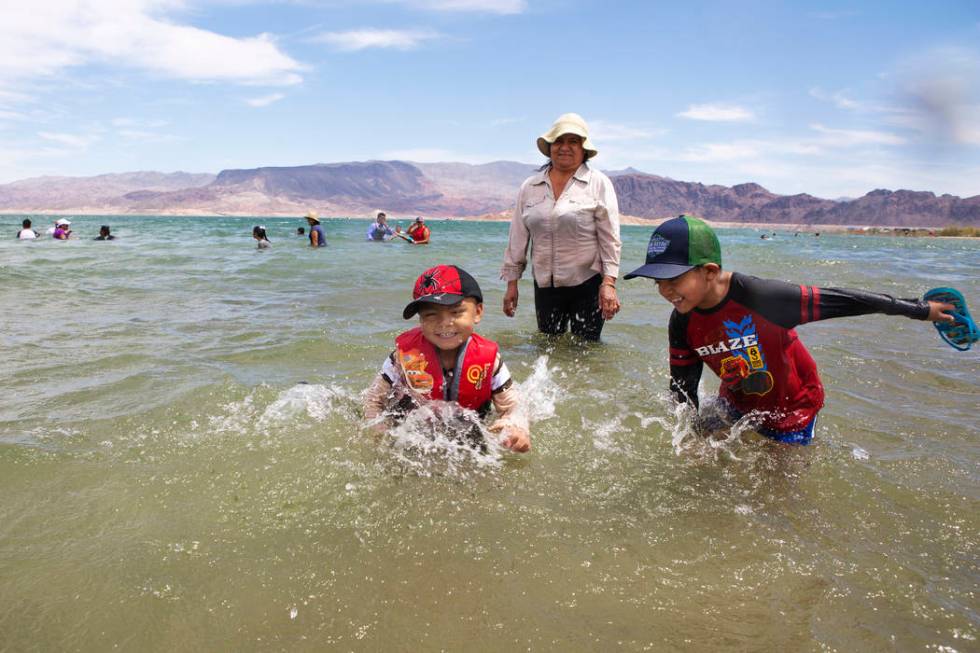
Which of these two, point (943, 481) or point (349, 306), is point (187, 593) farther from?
point (349, 306)

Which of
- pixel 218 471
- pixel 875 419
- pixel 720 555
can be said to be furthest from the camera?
pixel 875 419

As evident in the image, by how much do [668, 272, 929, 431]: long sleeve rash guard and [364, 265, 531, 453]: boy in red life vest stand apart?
3.42 ft

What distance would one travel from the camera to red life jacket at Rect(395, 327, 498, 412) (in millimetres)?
3438

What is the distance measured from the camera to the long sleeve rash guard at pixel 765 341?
292cm

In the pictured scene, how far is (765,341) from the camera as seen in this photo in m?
3.08

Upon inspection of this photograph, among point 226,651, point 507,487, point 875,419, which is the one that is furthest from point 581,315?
point 226,651

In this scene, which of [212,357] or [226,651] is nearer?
[226,651]

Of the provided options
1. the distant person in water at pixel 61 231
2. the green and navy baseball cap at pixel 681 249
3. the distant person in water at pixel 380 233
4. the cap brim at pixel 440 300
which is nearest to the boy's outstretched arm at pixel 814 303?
the green and navy baseball cap at pixel 681 249

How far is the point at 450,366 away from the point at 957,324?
2532mm

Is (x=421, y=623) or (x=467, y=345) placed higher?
(x=467, y=345)

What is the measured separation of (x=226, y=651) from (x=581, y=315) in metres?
4.42

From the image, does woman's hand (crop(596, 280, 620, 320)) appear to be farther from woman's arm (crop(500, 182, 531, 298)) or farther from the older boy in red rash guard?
the older boy in red rash guard

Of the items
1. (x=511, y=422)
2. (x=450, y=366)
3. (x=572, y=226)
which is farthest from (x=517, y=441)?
(x=572, y=226)

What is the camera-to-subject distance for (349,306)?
8.74 m
